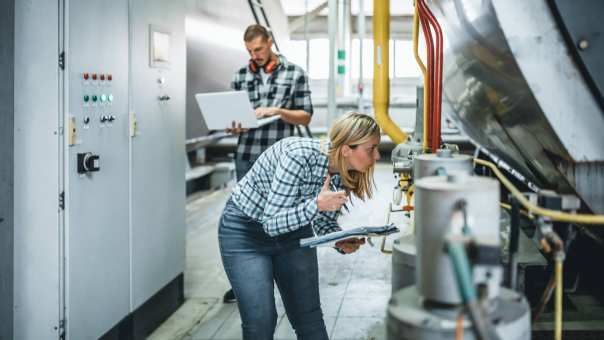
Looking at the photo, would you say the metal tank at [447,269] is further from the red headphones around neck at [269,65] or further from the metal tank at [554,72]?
the red headphones around neck at [269,65]

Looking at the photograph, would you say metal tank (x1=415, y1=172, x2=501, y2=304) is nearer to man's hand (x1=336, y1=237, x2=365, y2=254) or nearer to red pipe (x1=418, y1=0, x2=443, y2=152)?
man's hand (x1=336, y1=237, x2=365, y2=254)

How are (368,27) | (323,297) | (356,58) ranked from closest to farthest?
(323,297) → (368,27) → (356,58)

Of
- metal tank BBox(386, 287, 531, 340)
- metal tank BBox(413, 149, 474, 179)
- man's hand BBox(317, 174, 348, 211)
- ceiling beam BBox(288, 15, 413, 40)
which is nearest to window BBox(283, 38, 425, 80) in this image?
ceiling beam BBox(288, 15, 413, 40)

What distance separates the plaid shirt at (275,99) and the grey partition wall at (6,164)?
1.48 metres

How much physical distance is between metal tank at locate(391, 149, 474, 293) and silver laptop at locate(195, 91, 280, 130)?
155 cm

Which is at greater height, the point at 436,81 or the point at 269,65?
the point at 269,65

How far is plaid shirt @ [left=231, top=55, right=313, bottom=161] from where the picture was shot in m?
3.56

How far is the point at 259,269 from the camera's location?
2139mm

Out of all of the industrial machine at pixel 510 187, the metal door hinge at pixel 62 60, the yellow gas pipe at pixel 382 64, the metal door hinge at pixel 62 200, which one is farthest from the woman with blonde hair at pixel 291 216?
the yellow gas pipe at pixel 382 64

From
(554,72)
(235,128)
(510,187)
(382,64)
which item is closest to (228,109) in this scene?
(235,128)

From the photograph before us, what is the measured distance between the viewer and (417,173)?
5.40 feet

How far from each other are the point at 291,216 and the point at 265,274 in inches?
11.5

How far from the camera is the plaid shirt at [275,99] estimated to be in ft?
11.7

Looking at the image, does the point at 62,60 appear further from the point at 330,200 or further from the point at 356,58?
the point at 356,58
